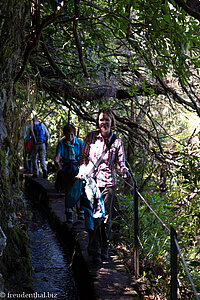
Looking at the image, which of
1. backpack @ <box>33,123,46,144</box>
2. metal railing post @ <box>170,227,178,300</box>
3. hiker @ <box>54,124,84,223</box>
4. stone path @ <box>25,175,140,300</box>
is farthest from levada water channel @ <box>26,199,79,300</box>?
backpack @ <box>33,123,46,144</box>

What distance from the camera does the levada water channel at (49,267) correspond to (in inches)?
146

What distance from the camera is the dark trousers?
3633 millimetres

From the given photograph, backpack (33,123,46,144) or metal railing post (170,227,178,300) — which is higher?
backpack (33,123,46,144)

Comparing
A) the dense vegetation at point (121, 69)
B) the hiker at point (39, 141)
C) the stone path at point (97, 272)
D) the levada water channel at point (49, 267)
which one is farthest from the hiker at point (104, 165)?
the hiker at point (39, 141)

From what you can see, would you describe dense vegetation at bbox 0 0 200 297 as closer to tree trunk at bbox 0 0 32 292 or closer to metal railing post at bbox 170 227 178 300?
tree trunk at bbox 0 0 32 292

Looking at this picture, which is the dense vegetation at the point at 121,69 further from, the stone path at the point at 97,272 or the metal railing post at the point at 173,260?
the metal railing post at the point at 173,260

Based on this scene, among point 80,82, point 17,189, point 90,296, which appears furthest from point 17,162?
point 80,82

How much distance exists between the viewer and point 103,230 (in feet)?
12.5

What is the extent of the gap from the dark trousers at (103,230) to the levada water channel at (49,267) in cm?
61

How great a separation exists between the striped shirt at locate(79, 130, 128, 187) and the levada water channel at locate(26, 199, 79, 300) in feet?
4.23

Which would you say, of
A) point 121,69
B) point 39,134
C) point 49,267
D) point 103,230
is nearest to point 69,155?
point 121,69

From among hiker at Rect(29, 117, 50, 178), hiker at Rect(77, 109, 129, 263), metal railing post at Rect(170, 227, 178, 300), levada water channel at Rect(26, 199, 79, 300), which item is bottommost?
levada water channel at Rect(26, 199, 79, 300)

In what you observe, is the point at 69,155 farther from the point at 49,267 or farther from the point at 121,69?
the point at 49,267

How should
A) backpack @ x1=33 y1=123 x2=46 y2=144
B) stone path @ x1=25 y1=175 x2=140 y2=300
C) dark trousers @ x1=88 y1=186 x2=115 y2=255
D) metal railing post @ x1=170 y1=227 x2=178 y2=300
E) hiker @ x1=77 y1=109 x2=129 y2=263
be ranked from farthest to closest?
backpack @ x1=33 y1=123 x2=46 y2=144
hiker @ x1=77 y1=109 x2=129 y2=263
dark trousers @ x1=88 y1=186 x2=115 y2=255
stone path @ x1=25 y1=175 x2=140 y2=300
metal railing post @ x1=170 y1=227 x2=178 y2=300
